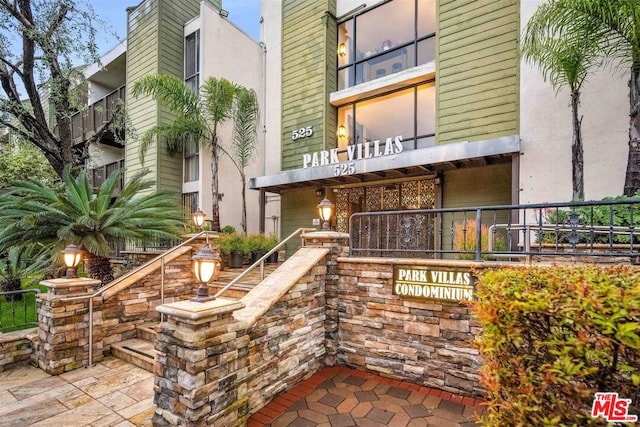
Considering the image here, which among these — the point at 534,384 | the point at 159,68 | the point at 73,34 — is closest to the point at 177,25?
the point at 159,68

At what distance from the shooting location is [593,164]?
5527 millimetres

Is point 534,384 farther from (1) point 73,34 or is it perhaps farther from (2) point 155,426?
(1) point 73,34

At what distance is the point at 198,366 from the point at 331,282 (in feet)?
7.89

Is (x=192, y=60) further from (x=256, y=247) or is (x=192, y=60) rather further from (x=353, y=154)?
(x=256, y=247)

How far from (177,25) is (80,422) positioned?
35.6 feet

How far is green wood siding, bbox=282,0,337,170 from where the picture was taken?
906 cm

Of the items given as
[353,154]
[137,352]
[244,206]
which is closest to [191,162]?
[244,206]

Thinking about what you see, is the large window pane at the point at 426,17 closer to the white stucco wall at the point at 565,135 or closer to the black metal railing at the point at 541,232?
the white stucco wall at the point at 565,135

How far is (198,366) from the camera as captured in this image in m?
2.78

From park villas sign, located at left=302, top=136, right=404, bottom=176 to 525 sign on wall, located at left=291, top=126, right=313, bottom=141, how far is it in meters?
0.72

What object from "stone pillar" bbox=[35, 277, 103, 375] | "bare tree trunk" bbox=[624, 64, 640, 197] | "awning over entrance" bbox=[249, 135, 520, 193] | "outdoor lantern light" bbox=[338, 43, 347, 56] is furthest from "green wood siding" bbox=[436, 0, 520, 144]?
"stone pillar" bbox=[35, 277, 103, 375]

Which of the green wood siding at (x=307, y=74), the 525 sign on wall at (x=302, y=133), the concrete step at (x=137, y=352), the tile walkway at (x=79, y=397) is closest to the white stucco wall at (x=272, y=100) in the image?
the green wood siding at (x=307, y=74)

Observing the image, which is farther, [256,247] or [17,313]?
[256,247]

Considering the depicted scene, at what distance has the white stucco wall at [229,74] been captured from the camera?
367 inches
